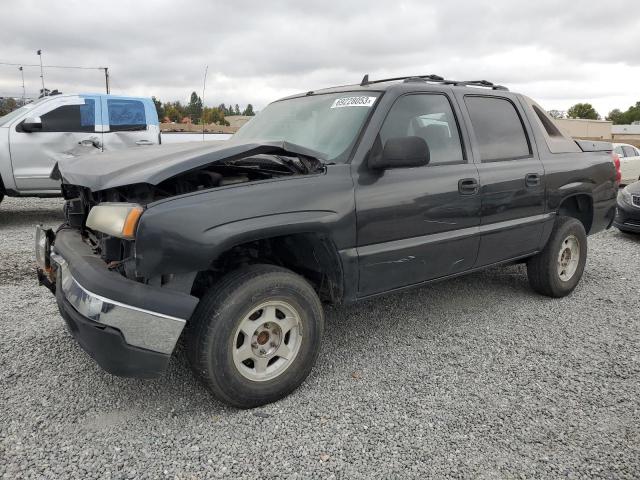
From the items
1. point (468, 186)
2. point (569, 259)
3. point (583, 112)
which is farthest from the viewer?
point (583, 112)

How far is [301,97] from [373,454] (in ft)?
9.00

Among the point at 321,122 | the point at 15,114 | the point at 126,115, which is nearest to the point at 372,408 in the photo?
the point at 321,122

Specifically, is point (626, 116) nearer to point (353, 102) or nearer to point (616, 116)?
point (616, 116)

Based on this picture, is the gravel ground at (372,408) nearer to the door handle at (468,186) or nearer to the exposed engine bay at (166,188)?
Answer: the exposed engine bay at (166,188)

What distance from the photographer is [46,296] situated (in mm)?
4453

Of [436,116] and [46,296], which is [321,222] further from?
[46,296]

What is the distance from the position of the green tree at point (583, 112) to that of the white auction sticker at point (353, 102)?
102 m

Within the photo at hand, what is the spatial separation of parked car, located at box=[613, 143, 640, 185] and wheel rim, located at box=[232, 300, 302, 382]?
14.5 metres

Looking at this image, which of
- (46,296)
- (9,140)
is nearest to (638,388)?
(46,296)

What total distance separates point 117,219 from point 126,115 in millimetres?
Result: 6916

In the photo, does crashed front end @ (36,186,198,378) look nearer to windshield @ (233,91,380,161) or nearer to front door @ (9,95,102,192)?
windshield @ (233,91,380,161)

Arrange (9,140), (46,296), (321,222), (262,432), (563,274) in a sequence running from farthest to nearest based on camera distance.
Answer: (9,140) → (563,274) → (46,296) → (321,222) → (262,432)

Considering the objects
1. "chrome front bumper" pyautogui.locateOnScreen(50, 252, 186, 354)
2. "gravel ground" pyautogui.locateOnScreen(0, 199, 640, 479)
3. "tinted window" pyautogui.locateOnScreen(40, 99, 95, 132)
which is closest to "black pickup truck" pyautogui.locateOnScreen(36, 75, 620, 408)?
"chrome front bumper" pyautogui.locateOnScreen(50, 252, 186, 354)

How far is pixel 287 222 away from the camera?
2.71m
